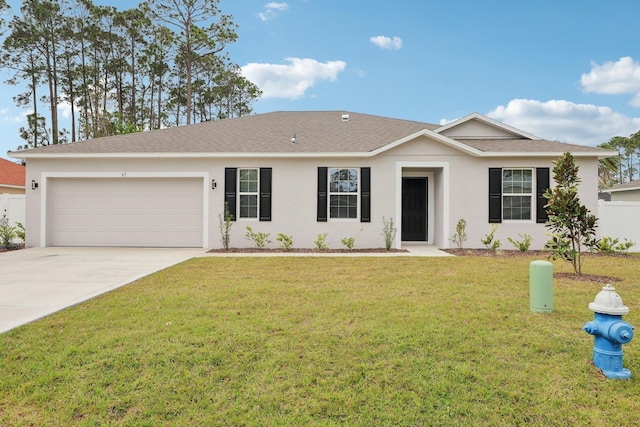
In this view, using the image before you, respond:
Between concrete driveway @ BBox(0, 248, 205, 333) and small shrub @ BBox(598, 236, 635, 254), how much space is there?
11399mm

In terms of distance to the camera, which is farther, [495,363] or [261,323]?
[261,323]

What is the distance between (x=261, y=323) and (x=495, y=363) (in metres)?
2.35

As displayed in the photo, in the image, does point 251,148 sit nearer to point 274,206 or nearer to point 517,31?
point 274,206

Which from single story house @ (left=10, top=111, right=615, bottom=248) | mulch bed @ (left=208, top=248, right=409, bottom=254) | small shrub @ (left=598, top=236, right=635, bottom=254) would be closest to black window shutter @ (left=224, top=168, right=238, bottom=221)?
single story house @ (left=10, top=111, right=615, bottom=248)

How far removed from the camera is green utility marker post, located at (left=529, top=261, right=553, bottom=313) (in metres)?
4.44

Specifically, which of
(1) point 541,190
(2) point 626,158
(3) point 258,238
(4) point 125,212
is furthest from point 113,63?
(2) point 626,158

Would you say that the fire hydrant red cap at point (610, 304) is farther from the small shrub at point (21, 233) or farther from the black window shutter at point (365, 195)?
the small shrub at point (21, 233)

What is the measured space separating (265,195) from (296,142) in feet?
6.84

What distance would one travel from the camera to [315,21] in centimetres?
1471

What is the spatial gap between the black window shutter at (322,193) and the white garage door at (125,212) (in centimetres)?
375

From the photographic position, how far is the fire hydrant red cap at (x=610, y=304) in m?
2.92

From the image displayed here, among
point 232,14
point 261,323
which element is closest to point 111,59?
point 232,14

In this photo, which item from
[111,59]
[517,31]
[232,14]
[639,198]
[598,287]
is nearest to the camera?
[598,287]

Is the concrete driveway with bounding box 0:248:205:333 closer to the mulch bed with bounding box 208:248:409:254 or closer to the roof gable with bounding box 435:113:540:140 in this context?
the mulch bed with bounding box 208:248:409:254
